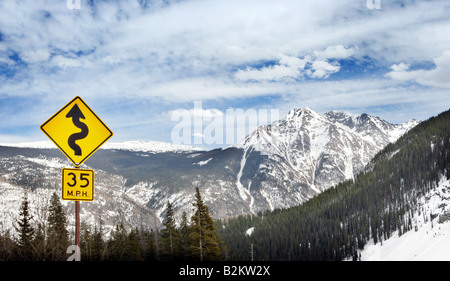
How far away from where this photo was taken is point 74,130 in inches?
350

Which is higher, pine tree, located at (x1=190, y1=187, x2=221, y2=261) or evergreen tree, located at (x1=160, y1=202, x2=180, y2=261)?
pine tree, located at (x1=190, y1=187, x2=221, y2=261)

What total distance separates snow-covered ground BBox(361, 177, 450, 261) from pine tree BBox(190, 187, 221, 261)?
440 ft

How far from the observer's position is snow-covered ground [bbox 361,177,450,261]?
153 meters

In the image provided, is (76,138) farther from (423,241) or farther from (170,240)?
(423,241)

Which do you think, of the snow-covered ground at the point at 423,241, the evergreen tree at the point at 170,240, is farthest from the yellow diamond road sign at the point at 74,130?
the snow-covered ground at the point at 423,241

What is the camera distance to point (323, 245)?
176m

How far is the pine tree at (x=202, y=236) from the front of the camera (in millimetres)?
35219

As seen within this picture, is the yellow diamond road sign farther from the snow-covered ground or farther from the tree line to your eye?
the snow-covered ground

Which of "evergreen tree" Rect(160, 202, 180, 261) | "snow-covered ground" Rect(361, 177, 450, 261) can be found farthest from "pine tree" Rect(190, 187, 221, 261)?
"snow-covered ground" Rect(361, 177, 450, 261)

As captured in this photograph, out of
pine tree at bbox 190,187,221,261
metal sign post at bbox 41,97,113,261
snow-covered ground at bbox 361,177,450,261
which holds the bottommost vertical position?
snow-covered ground at bbox 361,177,450,261

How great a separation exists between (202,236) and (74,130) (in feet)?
91.8

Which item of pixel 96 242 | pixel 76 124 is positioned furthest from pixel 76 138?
pixel 96 242

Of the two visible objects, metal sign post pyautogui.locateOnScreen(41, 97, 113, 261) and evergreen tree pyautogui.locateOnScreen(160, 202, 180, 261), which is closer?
metal sign post pyautogui.locateOnScreen(41, 97, 113, 261)
